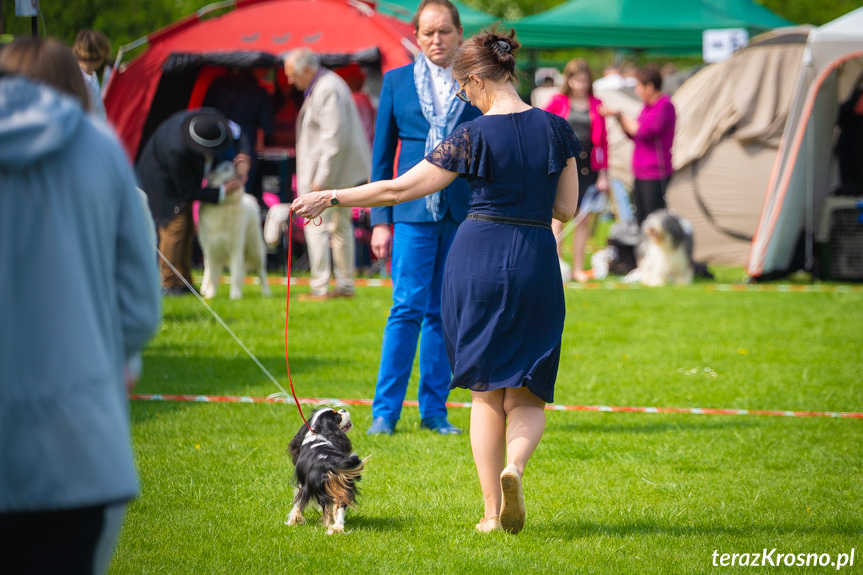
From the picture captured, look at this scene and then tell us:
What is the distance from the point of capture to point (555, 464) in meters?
4.71

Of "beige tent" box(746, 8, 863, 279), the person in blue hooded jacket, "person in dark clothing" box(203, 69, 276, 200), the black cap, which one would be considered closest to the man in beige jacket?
the black cap

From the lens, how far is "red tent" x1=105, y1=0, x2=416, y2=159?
472 inches

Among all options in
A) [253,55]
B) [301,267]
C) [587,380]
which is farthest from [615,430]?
[253,55]

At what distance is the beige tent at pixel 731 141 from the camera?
527 inches

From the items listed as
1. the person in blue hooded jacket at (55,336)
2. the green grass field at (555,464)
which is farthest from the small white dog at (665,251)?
the person in blue hooded jacket at (55,336)

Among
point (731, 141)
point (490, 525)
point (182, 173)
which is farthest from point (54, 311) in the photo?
point (731, 141)

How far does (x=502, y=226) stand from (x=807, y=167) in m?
9.25

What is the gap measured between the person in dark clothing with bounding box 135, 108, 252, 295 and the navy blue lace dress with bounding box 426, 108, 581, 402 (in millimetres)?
6392

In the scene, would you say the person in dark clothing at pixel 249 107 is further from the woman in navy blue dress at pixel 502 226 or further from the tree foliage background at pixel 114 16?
the woman in navy blue dress at pixel 502 226

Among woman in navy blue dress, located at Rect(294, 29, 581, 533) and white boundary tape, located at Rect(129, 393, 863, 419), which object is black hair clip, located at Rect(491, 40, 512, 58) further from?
white boundary tape, located at Rect(129, 393, 863, 419)

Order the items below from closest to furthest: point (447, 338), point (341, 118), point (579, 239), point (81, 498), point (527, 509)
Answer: point (81, 498)
point (447, 338)
point (527, 509)
point (341, 118)
point (579, 239)

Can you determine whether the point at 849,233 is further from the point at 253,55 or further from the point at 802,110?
the point at 253,55

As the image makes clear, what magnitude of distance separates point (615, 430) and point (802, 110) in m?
7.39

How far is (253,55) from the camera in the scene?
11953mm
